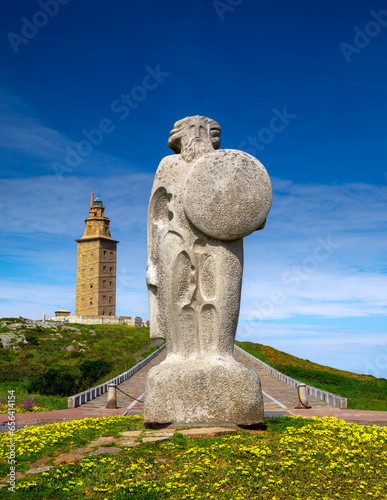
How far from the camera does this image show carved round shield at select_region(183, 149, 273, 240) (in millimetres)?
7258

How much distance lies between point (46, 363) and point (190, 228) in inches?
919

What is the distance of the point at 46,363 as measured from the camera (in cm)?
2828

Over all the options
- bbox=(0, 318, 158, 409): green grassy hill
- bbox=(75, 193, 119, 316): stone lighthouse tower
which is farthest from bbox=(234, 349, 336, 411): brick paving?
bbox=(75, 193, 119, 316): stone lighthouse tower

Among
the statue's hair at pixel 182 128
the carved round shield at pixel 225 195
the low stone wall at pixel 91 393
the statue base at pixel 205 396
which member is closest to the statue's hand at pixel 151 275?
the carved round shield at pixel 225 195

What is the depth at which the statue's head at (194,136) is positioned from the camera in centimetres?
793

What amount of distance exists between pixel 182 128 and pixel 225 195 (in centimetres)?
163

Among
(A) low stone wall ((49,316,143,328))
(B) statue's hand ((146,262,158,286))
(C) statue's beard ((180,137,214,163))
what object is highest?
(A) low stone wall ((49,316,143,328))

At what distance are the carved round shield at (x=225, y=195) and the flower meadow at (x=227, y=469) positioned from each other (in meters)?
2.93

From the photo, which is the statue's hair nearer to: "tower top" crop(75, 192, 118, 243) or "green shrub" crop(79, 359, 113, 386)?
"green shrub" crop(79, 359, 113, 386)

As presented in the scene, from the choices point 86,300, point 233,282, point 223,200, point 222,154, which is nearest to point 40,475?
point 233,282

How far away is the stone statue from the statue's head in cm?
2

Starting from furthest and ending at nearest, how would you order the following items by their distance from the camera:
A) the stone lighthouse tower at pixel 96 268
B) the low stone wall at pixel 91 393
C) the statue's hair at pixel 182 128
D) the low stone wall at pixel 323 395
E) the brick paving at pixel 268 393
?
1. the stone lighthouse tower at pixel 96 268
2. the low stone wall at pixel 91 393
3. the brick paving at pixel 268 393
4. the low stone wall at pixel 323 395
5. the statue's hair at pixel 182 128

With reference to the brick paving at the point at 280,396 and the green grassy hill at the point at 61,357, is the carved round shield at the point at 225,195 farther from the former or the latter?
the green grassy hill at the point at 61,357

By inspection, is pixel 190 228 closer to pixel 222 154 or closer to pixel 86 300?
pixel 222 154
